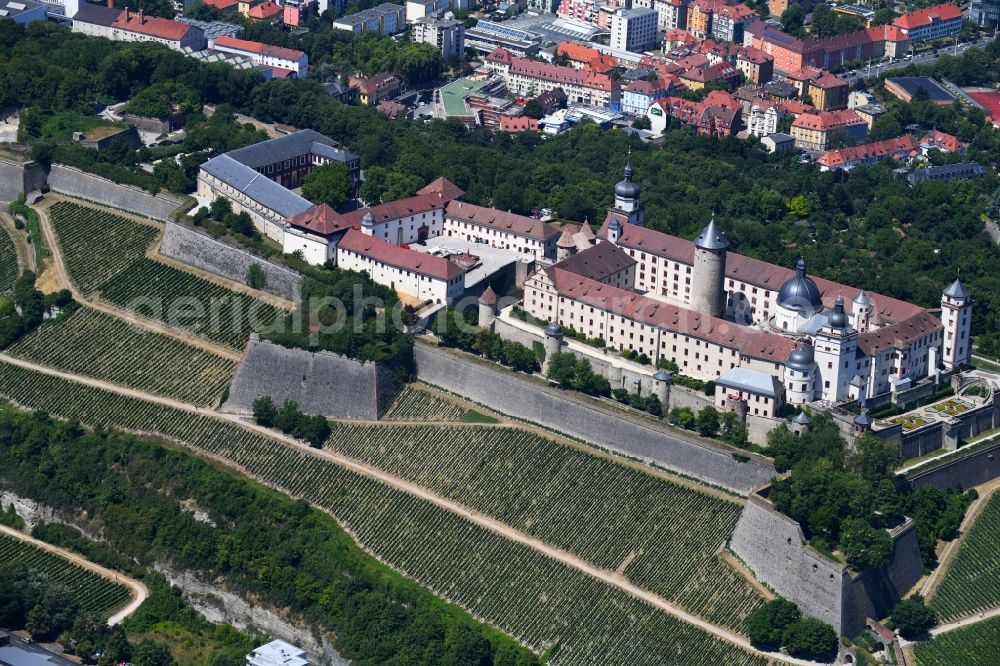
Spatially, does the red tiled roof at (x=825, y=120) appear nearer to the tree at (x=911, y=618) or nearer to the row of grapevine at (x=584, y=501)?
the row of grapevine at (x=584, y=501)

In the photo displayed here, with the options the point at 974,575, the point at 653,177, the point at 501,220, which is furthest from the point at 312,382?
the point at 653,177

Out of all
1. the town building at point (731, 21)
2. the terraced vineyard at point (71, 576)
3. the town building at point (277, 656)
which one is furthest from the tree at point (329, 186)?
the town building at point (731, 21)

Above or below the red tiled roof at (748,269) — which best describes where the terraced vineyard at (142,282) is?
below

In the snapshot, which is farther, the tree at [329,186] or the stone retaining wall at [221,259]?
the tree at [329,186]

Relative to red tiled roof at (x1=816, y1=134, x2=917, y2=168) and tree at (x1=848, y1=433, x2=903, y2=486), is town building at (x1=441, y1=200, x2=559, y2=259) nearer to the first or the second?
tree at (x1=848, y1=433, x2=903, y2=486)

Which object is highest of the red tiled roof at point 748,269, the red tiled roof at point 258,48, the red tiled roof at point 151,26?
the red tiled roof at point 748,269

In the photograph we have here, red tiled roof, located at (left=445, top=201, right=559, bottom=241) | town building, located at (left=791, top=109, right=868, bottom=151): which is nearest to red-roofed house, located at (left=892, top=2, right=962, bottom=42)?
town building, located at (left=791, top=109, right=868, bottom=151)

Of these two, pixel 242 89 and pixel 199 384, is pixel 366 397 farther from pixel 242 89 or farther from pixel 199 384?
pixel 242 89
